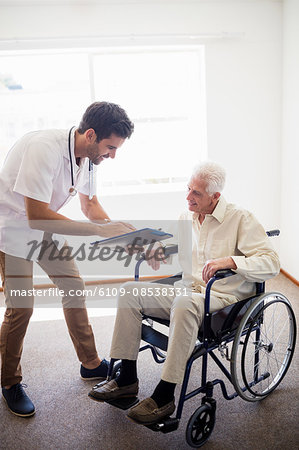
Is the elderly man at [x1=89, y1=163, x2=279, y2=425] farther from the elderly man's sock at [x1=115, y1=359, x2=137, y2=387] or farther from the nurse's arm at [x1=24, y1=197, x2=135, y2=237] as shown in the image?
the nurse's arm at [x1=24, y1=197, x2=135, y2=237]

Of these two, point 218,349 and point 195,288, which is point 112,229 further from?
point 218,349

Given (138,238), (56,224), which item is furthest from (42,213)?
(138,238)

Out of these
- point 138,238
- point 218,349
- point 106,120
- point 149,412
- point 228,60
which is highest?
point 228,60

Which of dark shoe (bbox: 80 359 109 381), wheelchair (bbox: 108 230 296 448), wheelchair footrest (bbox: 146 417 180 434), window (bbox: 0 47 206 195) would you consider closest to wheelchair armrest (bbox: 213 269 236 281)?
wheelchair (bbox: 108 230 296 448)

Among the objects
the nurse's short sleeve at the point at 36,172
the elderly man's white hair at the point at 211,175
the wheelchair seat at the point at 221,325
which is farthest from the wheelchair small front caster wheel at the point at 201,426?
the nurse's short sleeve at the point at 36,172

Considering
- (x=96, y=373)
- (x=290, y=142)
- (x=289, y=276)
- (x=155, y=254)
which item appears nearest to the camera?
(x=155, y=254)

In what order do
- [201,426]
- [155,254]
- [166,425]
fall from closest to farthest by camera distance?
1. [166,425]
2. [201,426]
3. [155,254]

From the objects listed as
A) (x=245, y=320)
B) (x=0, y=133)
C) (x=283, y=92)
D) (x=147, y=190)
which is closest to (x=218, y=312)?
(x=245, y=320)

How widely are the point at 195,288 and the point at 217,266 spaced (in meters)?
0.28

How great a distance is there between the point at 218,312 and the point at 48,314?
1875 mm

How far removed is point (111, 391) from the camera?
173cm

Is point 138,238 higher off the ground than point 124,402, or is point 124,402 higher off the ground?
point 138,238

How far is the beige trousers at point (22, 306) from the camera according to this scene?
1.90 meters

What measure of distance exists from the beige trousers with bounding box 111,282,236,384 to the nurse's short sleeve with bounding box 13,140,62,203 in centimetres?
56
